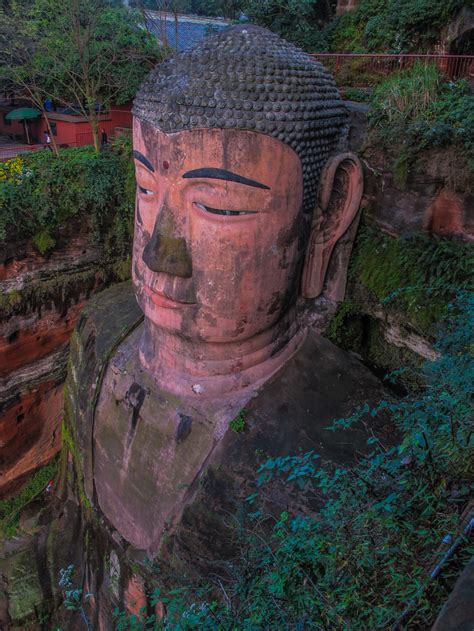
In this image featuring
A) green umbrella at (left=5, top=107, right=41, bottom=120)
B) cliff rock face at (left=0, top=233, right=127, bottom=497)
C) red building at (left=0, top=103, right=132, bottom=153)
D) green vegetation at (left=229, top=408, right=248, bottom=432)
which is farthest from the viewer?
green umbrella at (left=5, top=107, right=41, bottom=120)

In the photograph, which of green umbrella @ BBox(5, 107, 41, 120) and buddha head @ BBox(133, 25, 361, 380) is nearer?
buddha head @ BBox(133, 25, 361, 380)

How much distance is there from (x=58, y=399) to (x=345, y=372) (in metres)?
7.03

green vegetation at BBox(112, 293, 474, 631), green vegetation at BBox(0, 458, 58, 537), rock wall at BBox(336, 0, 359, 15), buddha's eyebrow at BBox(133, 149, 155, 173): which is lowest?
green vegetation at BBox(0, 458, 58, 537)

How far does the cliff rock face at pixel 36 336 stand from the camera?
866cm

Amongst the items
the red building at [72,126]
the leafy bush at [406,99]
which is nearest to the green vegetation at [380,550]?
the leafy bush at [406,99]

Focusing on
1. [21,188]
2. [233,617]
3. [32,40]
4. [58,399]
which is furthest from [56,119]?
[233,617]

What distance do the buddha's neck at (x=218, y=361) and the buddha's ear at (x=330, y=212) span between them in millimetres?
388

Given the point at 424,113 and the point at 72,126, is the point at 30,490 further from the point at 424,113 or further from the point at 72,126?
the point at 72,126

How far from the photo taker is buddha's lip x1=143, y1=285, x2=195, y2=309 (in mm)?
3834

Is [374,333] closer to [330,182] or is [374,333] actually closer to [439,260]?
[439,260]

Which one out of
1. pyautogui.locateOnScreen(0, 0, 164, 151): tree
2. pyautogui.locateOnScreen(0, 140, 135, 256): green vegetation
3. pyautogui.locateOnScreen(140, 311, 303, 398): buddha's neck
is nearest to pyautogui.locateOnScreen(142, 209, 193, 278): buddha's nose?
pyautogui.locateOnScreen(140, 311, 303, 398): buddha's neck

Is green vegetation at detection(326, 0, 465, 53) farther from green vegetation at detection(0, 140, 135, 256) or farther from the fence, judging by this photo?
green vegetation at detection(0, 140, 135, 256)

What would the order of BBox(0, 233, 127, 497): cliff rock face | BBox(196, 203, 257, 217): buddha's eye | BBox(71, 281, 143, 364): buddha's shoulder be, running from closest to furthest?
BBox(196, 203, 257, 217): buddha's eye, BBox(71, 281, 143, 364): buddha's shoulder, BBox(0, 233, 127, 497): cliff rock face

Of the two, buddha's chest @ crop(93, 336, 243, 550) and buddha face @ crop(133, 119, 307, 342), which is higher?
buddha face @ crop(133, 119, 307, 342)
